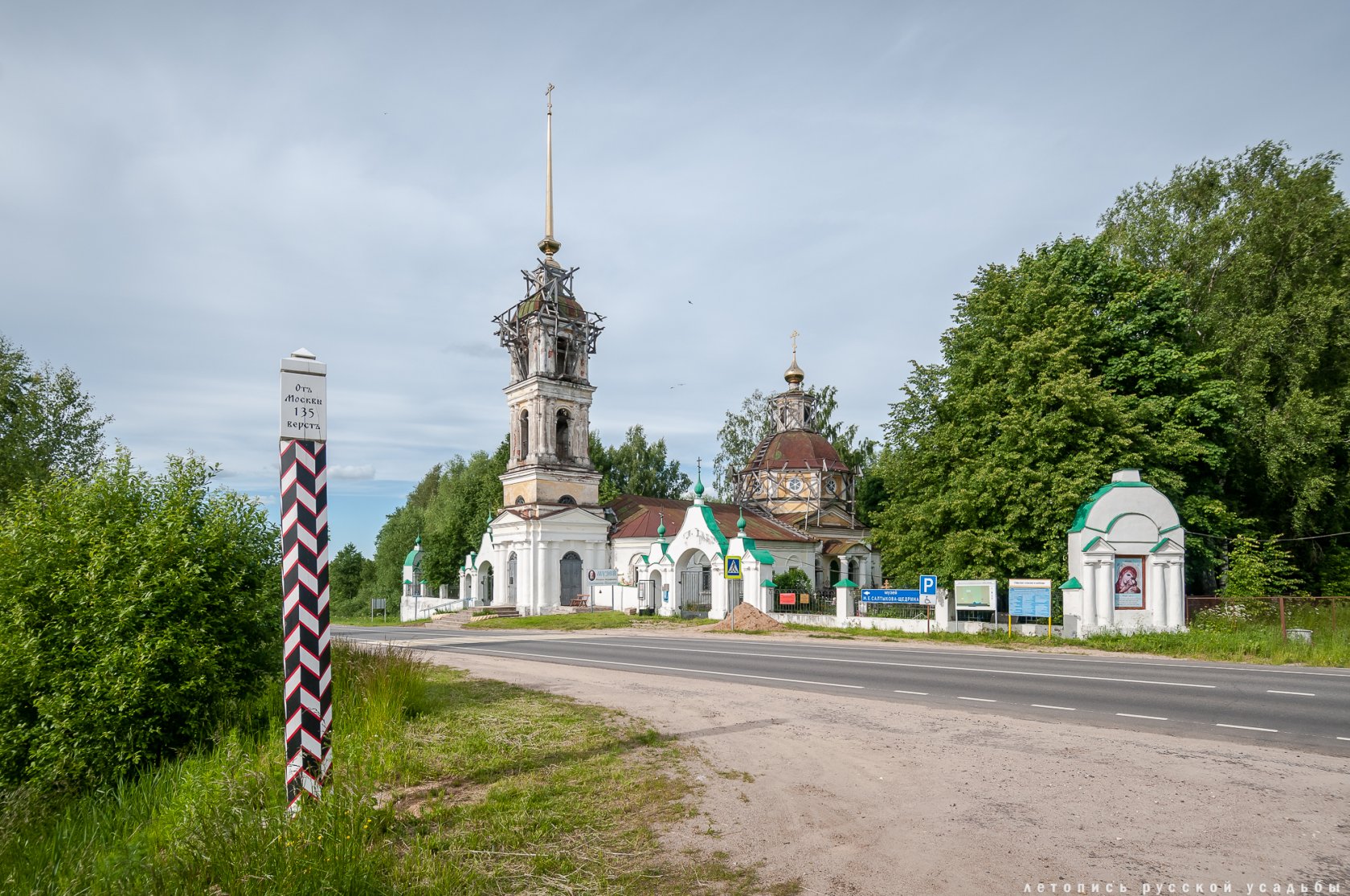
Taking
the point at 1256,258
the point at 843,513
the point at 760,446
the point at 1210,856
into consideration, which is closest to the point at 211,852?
the point at 1210,856

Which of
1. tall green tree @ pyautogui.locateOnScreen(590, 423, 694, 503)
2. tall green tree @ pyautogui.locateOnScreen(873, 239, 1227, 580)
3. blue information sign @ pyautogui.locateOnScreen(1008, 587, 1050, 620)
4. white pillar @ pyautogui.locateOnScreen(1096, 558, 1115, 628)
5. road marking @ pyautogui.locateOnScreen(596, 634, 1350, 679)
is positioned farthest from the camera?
tall green tree @ pyautogui.locateOnScreen(590, 423, 694, 503)

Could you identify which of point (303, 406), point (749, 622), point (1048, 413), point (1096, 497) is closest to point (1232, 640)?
point (1096, 497)

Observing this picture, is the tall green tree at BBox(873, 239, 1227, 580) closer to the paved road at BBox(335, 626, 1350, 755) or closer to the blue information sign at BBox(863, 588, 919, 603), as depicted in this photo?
the blue information sign at BBox(863, 588, 919, 603)

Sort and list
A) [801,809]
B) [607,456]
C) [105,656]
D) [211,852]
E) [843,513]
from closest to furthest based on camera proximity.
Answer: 1. [211,852]
2. [801,809]
3. [105,656]
4. [843,513]
5. [607,456]

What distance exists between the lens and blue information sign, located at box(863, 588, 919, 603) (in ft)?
83.0

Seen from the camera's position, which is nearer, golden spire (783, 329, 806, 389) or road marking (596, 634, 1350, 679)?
road marking (596, 634, 1350, 679)

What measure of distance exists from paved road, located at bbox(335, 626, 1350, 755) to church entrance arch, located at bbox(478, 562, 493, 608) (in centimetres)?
2659

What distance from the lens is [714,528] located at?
34.5 metres

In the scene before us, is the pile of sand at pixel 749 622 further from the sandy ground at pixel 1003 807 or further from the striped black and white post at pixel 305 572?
the striped black and white post at pixel 305 572

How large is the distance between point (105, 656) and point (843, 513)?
4857 cm

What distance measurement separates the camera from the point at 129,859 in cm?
531

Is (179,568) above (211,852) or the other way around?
above

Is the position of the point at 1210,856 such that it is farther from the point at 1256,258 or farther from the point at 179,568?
the point at 1256,258

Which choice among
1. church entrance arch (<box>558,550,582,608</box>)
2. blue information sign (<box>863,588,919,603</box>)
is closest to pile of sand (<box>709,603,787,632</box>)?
blue information sign (<box>863,588,919,603</box>)
